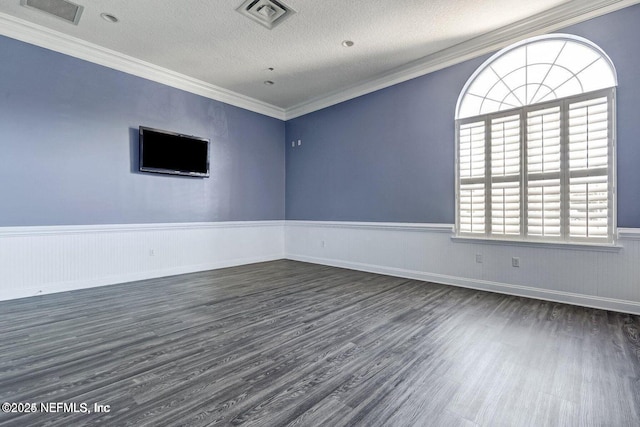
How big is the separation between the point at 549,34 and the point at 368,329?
12.7ft

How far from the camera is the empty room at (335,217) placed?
1711 mm

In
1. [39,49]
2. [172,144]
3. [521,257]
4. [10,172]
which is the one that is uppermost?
[39,49]

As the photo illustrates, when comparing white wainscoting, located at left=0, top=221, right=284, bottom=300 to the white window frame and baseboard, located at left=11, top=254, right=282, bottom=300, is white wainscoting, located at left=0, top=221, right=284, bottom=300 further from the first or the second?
the white window frame

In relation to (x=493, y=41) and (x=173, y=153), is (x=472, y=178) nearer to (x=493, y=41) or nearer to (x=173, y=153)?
(x=493, y=41)

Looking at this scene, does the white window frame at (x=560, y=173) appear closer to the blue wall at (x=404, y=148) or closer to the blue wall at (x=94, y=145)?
the blue wall at (x=404, y=148)

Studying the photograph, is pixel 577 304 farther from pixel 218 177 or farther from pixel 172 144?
pixel 172 144

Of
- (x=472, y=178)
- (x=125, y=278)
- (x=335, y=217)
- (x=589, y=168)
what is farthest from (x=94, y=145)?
(x=589, y=168)

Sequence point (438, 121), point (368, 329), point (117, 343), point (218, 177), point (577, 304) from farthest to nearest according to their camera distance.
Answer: point (218, 177) → point (438, 121) → point (577, 304) → point (368, 329) → point (117, 343)

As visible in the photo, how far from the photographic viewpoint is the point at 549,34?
3.35 meters

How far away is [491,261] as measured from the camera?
374 cm

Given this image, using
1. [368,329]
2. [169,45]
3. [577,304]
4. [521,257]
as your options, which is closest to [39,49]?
[169,45]

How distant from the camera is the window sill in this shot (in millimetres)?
3000

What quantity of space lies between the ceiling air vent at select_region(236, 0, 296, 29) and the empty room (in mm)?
33

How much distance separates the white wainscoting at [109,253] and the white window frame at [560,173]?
397 centimetres
